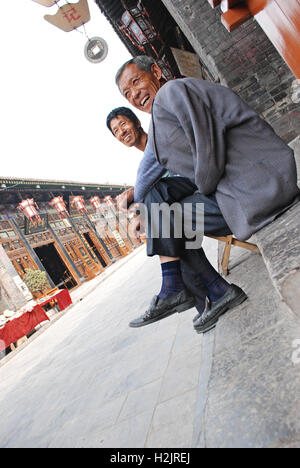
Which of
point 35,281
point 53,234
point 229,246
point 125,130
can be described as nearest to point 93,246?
point 53,234

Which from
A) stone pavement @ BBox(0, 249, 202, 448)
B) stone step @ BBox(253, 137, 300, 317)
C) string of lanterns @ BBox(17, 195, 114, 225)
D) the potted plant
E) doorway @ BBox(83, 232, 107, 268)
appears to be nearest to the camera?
stone step @ BBox(253, 137, 300, 317)

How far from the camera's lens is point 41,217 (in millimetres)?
15125

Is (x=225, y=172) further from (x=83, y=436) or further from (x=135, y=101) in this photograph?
(x=83, y=436)

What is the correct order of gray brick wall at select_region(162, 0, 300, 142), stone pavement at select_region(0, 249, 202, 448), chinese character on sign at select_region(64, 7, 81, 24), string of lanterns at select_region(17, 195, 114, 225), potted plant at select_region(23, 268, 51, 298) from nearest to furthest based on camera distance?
stone pavement at select_region(0, 249, 202, 448) < gray brick wall at select_region(162, 0, 300, 142) < chinese character on sign at select_region(64, 7, 81, 24) < potted plant at select_region(23, 268, 51, 298) < string of lanterns at select_region(17, 195, 114, 225)

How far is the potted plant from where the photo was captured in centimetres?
1114

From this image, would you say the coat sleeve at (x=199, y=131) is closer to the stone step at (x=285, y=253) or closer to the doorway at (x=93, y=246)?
the stone step at (x=285, y=253)

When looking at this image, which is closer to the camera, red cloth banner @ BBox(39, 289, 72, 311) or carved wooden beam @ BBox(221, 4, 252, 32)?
carved wooden beam @ BBox(221, 4, 252, 32)

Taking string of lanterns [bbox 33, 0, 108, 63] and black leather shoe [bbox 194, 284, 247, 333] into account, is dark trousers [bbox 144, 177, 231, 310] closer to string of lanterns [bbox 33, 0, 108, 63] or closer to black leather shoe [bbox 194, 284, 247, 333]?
black leather shoe [bbox 194, 284, 247, 333]

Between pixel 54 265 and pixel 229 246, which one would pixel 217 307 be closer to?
pixel 229 246

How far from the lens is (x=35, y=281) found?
1127cm

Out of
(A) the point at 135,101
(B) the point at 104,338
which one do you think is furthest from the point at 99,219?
(A) the point at 135,101

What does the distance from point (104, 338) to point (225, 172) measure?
112 inches

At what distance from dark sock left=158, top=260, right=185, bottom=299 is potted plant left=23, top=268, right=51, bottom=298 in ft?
35.6

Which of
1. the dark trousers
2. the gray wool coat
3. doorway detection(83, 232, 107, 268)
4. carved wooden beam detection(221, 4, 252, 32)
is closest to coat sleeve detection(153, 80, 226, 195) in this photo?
the gray wool coat
